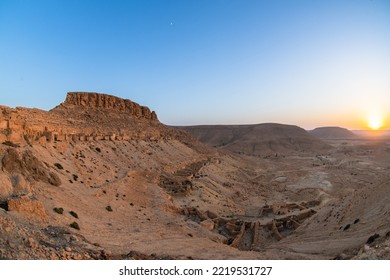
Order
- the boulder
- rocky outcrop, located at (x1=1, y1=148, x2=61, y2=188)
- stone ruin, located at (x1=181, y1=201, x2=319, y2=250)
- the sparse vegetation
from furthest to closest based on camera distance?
stone ruin, located at (x1=181, y1=201, x2=319, y2=250) → rocky outcrop, located at (x1=1, y1=148, x2=61, y2=188) → the sparse vegetation → the boulder

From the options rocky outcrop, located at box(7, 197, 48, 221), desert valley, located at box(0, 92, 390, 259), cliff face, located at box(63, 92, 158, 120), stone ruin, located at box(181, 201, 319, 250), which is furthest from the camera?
cliff face, located at box(63, 92, 158, 120)

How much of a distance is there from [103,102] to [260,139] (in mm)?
76744

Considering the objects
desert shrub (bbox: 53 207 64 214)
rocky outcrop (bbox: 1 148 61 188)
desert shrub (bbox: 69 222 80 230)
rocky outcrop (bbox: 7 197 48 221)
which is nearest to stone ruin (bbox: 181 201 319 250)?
desert shrub (bbox: 69 222 80 230)

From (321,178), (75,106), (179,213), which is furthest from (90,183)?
(75,106)

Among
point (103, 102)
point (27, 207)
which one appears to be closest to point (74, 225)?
point (27, 207)

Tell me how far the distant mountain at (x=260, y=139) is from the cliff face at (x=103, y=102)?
51.1 m

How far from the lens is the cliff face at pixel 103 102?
59.8 m

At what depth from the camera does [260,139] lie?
125188 mm

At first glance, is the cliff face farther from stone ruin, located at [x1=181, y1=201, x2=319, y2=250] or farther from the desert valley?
stone ruin, located at [x1=181, y1=201, x2=319, y2=250]

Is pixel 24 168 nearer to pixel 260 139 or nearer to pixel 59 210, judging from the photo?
pixel 59 210

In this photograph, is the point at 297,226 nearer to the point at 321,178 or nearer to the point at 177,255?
the point at 177,255

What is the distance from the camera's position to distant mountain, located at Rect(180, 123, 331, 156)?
375 ft

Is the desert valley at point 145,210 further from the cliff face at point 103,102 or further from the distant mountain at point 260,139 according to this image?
the distant mountain at point 260,139

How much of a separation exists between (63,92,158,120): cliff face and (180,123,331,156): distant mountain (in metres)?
51.1
